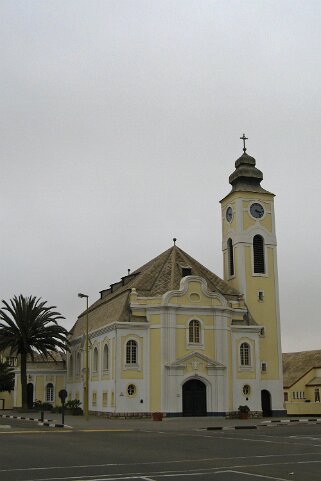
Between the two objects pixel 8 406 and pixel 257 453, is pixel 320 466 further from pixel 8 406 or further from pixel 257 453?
pixel 8 406

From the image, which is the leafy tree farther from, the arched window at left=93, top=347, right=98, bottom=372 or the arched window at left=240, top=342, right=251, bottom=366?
the arched window at left=240, top=342, right=251, bottom=366

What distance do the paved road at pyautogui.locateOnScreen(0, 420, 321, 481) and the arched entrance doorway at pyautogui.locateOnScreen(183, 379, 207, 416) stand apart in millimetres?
26546

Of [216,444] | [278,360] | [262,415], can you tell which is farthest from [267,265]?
[216,444]

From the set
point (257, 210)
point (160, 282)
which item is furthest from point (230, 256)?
point (160, 282)

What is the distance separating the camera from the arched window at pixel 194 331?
51.8 metres

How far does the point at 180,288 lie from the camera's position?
52.0m

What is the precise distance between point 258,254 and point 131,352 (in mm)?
15930

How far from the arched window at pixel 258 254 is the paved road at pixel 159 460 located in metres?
34.9

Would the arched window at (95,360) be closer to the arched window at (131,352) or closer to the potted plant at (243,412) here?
the arched window at (131,352)

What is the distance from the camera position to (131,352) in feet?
166

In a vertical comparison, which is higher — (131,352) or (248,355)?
(131,352)

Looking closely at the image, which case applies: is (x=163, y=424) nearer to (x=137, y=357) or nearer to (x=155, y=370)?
(x=155, y=370)

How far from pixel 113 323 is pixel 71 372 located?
20497mm

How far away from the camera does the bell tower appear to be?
56.9m
